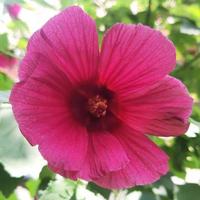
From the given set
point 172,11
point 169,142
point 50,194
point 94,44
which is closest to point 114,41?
point 94,44

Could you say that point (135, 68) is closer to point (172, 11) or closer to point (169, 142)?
point (169, 142)

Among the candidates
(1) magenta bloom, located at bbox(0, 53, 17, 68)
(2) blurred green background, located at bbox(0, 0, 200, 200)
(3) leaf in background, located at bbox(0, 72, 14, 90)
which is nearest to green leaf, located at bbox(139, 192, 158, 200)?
(2) blurred green background, located at bbox(0, 0, 200, 200)

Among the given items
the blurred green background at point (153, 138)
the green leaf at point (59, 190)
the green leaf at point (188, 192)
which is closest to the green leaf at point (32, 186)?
the blurred green background at point (153, 138)

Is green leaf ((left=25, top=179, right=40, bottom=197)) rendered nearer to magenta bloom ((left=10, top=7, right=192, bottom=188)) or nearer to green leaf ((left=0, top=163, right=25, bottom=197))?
green leaf ((left=0, top=163, right=25, bottom=197))

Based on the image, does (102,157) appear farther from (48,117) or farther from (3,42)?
(3,42)

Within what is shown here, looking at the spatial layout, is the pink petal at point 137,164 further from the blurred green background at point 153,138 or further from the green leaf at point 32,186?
the green leaf at point 32,186

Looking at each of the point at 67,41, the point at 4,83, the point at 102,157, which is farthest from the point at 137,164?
the point at 4,83
